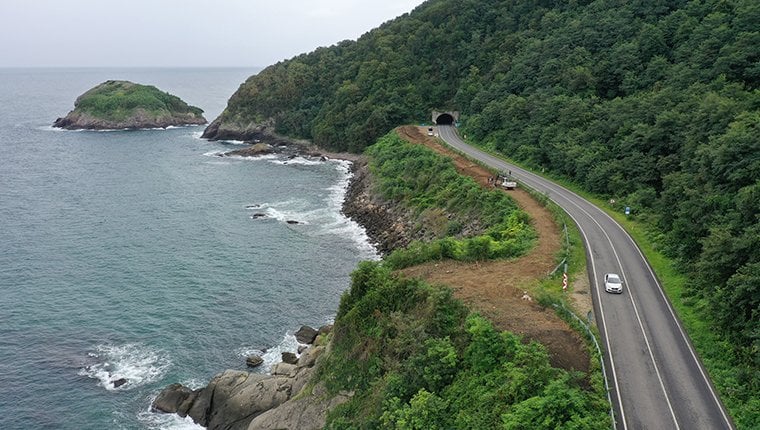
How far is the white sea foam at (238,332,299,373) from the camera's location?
41.3m

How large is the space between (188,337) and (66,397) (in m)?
10.2

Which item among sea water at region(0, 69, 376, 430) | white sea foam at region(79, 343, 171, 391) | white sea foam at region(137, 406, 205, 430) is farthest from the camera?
white sea foam at region(79, 343, 171, 391)

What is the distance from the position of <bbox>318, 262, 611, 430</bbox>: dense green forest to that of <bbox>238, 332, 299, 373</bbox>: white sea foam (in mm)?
10377

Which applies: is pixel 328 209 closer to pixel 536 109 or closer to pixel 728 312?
pixel 536 109

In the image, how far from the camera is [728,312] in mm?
29156

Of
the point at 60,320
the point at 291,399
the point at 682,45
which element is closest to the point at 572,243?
the point at 291,399

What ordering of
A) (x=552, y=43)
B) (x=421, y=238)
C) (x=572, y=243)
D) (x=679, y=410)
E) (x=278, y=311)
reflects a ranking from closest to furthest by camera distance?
1. (x=679, y=410)
2. (x=572, y=243)
3. (x=278, y=311)
4. (x=421, y=238)
5. (x=552, y=43)

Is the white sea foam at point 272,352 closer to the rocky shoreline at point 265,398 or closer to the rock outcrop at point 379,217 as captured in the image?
the rocky shoreline at point 265,398

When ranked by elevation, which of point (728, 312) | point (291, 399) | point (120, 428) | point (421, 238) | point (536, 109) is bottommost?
point (120, 428)

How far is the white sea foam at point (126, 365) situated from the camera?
38906 mm

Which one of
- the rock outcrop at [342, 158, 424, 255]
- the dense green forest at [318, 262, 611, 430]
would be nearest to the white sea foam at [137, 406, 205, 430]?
the dense green forest at [318, 262, 611, 430]

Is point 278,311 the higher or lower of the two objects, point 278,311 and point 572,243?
the lower

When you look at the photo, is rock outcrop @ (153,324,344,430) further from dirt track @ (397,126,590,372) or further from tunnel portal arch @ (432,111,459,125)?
tunnel portal arch @ (432,111,459,125)

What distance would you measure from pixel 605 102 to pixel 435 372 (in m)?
63.1
